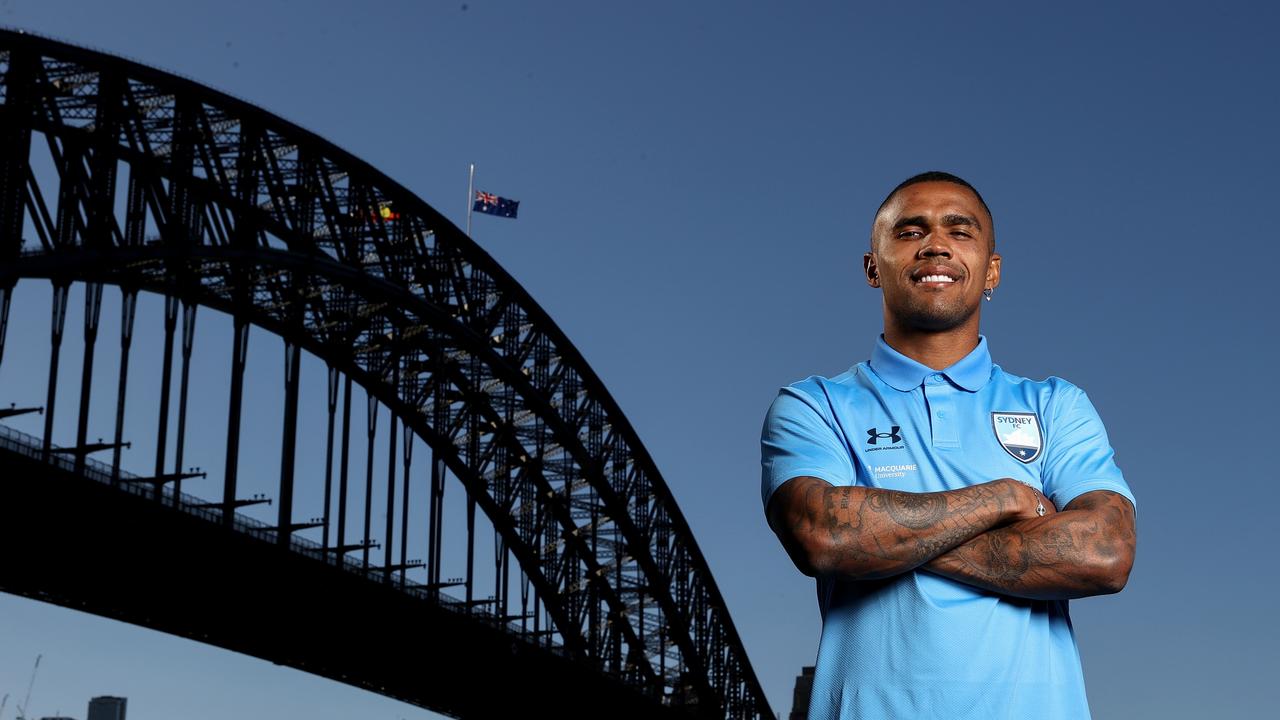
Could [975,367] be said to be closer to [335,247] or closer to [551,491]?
[335,247]

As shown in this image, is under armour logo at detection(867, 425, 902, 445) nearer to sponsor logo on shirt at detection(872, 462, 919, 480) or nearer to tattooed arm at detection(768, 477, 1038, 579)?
sponsor logo on shirt at detection(872, 462, 919, 480)

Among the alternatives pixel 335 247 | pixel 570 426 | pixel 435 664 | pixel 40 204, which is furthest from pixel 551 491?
pixel 40 204

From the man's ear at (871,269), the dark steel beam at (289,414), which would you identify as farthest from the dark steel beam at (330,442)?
the man's ear at (871,269)

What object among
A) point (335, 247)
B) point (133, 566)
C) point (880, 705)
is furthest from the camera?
point (335, 247)

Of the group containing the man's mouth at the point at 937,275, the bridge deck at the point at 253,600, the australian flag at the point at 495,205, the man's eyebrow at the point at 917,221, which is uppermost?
the australian flag at the point at 495,205

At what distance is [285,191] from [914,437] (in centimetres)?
4023

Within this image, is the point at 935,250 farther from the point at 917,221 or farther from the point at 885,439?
the point at 885,439

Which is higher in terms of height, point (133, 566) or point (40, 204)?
point (40, 204)

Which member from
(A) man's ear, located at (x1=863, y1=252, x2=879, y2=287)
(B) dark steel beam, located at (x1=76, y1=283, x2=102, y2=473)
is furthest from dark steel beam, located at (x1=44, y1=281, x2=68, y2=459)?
(A) man's ear, located at (x1=863, y1=252, x2=879, y2=287)

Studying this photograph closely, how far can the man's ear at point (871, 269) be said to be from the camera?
427 centimetres

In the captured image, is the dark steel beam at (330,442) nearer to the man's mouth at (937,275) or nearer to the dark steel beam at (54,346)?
the dark steel beam at (54,346)

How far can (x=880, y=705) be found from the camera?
11.8ft

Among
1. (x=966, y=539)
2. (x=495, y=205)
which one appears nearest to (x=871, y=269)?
(x=966, y=539)

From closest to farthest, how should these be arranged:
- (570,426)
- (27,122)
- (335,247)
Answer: (27,122), (335,247), (570,426)
